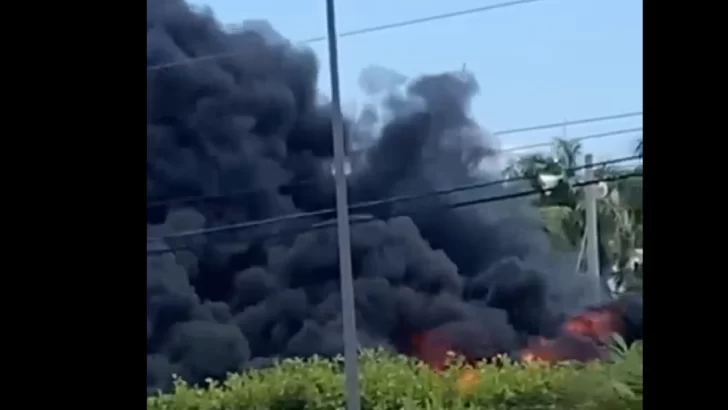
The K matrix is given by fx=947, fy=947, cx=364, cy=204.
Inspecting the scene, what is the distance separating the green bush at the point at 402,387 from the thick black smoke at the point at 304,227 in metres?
0.03

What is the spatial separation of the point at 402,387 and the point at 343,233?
0.25 metres

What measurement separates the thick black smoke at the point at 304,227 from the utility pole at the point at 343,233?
0.01m

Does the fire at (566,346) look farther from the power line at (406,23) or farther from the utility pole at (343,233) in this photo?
the power line at (406,23)

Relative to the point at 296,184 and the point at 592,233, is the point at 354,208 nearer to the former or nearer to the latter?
the point at 296,184

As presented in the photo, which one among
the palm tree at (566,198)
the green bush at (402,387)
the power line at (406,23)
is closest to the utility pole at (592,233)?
the palm tree at (566,198)

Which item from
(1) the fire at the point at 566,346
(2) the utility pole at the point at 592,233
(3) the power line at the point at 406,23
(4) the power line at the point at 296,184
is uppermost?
(3) the power line at the point at 406,23

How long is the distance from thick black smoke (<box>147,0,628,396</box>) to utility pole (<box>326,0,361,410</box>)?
0.01 m

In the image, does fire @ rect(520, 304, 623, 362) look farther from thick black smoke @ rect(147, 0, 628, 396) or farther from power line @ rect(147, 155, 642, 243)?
power line @ rect(147, 155, 642, 243)

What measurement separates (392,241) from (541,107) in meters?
0.30

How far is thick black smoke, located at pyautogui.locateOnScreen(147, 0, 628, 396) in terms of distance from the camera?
4.66ft

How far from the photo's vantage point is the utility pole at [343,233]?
1.41m

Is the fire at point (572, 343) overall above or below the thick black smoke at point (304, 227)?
below
